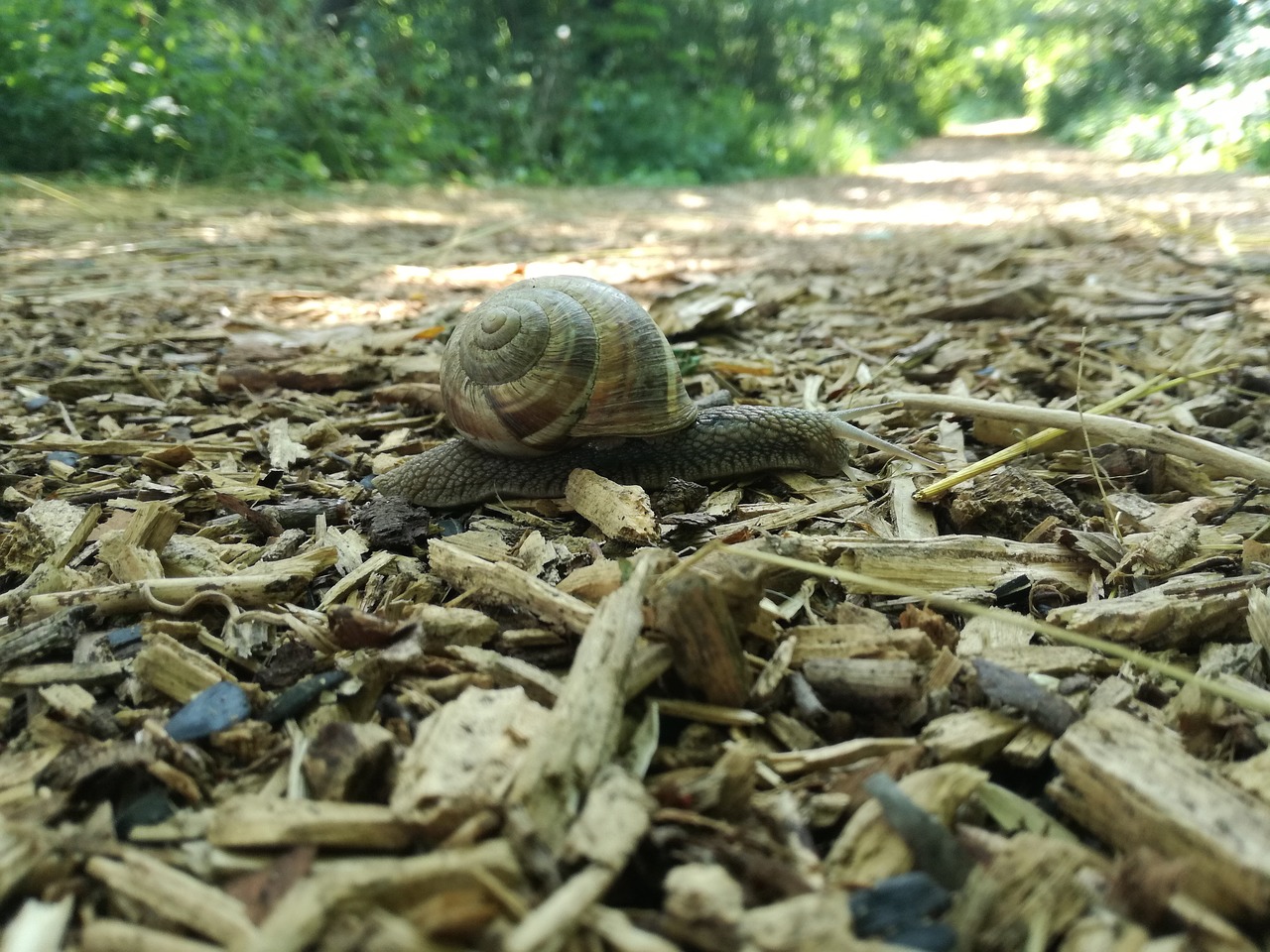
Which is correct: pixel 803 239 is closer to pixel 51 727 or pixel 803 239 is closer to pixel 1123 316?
pixel 1123 316

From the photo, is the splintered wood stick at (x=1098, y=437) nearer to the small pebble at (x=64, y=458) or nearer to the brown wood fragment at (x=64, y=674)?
the brown wood fragment at (x=64, y=674)

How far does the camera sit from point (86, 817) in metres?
1.45

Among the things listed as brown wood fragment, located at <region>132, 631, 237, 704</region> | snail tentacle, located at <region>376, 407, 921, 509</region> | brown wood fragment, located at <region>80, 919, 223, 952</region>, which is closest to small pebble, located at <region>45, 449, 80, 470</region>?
snail tentacle, located at <region>376, 407, 921, 509</region>

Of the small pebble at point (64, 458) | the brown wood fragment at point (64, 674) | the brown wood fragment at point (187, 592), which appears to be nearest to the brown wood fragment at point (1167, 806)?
the brown wood fragment at point (187, 592)

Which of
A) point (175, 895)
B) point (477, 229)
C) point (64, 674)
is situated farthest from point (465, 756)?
point (477, 229)

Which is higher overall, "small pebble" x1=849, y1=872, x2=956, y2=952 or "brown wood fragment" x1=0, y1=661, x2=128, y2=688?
"small pebble" x1=849, y1=872, x2=956, y2=952

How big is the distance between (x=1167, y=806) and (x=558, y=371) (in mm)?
1873

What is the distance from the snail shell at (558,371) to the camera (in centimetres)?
266

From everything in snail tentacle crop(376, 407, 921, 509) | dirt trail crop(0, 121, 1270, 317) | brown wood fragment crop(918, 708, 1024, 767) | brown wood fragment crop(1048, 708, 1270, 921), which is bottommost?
dirt trail crop(0, 121, 1270, 317)

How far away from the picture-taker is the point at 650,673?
1645 millimetres

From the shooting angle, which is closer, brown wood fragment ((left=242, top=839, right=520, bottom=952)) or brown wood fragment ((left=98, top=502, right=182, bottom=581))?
brown wood fragment ((left=242, top=839, right=520, bottom=952))

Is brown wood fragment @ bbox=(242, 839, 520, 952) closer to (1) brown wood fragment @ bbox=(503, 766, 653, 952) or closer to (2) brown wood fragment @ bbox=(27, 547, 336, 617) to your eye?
(1) brown wood fragment @ bbox=(503, 766, 653, 952)

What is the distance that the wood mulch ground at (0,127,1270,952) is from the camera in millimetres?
1215

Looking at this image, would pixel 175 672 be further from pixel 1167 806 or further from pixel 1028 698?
pixel 1167 806
